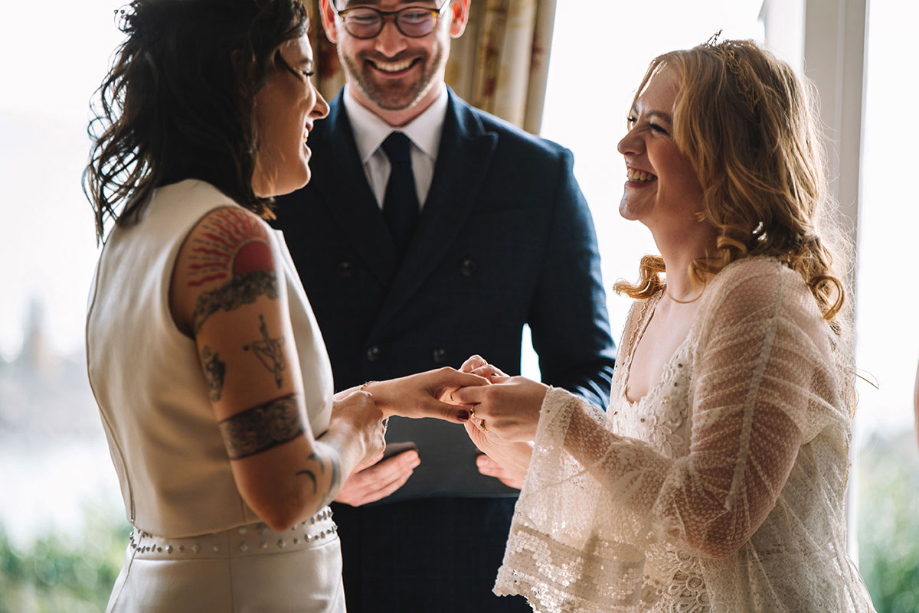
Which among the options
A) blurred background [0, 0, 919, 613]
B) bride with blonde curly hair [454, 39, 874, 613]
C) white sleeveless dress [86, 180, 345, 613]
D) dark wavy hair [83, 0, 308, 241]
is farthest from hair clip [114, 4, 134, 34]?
blurred background [0, 0, 919, 613]

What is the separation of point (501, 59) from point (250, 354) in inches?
68.7

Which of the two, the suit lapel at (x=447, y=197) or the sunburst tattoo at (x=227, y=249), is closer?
the sunburst tattoo at (x=227, y=249)

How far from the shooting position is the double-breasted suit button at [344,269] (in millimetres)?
2023

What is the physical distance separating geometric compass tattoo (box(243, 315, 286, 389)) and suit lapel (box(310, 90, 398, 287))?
3.31ft

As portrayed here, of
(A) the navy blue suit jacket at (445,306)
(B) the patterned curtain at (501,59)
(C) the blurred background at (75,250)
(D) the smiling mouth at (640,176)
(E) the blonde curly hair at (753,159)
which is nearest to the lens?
(E) the blonde curly hair at (753,159)

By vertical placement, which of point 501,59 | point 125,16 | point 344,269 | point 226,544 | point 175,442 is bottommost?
point 226,544

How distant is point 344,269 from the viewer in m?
2.02

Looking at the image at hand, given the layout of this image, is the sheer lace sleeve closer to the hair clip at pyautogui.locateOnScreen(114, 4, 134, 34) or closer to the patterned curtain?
the hair clip at pyautogui.locateOnScreen(114, 4, 134, 34)

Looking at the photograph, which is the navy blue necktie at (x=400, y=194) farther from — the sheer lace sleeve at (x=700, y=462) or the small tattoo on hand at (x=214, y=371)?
the small tattoo on hand at (x=214, y=371)

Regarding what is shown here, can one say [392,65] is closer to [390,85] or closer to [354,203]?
[390,85]

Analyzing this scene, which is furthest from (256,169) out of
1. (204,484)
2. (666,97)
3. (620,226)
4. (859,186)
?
(859,186)

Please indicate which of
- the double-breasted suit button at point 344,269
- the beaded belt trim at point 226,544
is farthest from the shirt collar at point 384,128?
the beaded belt trim at point 226,544

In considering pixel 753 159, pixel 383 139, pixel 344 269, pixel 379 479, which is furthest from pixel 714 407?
pixel 383 139

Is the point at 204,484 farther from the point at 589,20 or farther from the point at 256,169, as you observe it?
the point at 589,20
